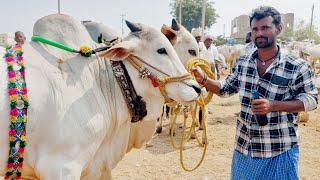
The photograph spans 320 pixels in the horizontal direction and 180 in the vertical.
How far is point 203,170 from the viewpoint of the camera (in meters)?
4.61

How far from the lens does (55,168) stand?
2.16 meters

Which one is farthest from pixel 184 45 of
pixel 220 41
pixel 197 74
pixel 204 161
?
pixel 220 41

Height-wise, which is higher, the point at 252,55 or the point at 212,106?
the point at 252,55

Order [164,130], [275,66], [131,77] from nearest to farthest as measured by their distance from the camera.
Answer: [275,66]
[131,77]
[164,130]

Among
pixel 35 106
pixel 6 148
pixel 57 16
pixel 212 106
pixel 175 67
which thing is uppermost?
pixel 57 16

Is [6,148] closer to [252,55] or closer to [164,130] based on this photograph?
[252,55]

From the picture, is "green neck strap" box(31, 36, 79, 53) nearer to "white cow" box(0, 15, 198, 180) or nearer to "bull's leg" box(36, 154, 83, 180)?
"white cow" box(0, 15, 198, 180)

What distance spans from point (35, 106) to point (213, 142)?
4119 mm

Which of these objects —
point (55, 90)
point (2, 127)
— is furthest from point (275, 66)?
point (2, 127)

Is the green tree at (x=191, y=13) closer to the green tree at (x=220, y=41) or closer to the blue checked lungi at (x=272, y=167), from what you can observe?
the green tree at (x=220, y=41)

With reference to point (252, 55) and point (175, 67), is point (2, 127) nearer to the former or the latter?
point (175, 67)

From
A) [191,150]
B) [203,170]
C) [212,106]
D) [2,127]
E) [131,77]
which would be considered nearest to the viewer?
[2,127]

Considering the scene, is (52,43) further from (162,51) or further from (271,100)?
(271,100)

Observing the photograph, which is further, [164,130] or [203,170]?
[164,130]
